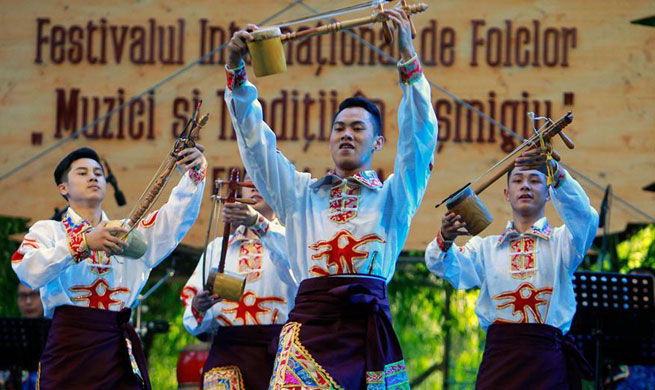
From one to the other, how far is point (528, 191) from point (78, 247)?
7.26 feet

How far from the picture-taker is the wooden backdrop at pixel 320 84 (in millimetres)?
6242

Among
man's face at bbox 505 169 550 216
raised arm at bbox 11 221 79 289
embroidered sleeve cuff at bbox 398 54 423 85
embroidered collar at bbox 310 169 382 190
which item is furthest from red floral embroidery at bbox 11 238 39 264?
man's face at bbox 505 169 550 216

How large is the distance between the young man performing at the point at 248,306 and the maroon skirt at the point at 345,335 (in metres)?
1.17

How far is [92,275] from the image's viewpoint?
15.2 feet

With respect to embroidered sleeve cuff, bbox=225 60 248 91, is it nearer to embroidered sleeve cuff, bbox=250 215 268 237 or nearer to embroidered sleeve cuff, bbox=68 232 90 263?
embroidered sleeve cuff, bbox=68 232 90 263

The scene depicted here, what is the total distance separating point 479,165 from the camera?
20.7ft

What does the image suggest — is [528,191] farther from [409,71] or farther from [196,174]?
[409,71]

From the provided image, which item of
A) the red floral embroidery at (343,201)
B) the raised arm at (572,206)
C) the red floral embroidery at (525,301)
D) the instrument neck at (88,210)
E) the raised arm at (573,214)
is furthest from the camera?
the instrument neck at (88,210)

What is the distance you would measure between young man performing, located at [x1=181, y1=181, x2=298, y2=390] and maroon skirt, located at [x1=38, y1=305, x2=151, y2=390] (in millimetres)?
435

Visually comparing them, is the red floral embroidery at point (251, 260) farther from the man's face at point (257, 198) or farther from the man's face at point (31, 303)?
the man's face at point (31, 303)

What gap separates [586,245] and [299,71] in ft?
8.49

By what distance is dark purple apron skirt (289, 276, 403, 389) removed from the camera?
11.2 ft

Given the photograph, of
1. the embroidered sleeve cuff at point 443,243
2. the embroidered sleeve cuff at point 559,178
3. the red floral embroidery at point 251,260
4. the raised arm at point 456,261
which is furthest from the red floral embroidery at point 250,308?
the embroidered sleeve cuff at point 559,178

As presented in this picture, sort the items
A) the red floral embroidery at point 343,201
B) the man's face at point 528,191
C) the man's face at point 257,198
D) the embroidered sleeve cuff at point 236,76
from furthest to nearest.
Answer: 1. the man's face at point 257,198
2. the man's face at point 528,191
3. the red floral embroidery at point 343,201
4. the embroidered sleeve cuff at point 236,76
